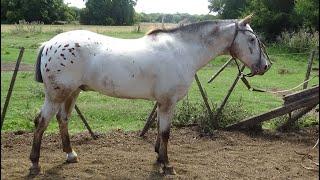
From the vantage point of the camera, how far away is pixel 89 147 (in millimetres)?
7418

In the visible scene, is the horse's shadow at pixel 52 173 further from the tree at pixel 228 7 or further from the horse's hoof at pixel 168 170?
the tree at pixel 228 7

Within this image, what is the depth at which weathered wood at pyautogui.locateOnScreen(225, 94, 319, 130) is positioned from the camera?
6.95 metres

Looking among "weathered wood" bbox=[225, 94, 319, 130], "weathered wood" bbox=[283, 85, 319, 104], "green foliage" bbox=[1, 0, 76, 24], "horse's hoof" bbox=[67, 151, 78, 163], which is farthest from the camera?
"weathered wood" bbox=[225, 94, 319, 130]

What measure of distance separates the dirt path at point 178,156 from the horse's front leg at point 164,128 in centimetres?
15

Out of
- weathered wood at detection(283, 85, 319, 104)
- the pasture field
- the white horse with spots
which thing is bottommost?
the pasture field

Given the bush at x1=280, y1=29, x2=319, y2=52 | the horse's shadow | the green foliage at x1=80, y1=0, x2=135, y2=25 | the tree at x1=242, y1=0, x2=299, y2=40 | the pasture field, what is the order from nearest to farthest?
1. the horse's shadow
2. the pasture field
3. the bush at x1=280, y1=29, x2=319, y2=52
4. the green foliage at x1=80, y1=0, x2=135, y2=25
5. the tree at x1=242, y1=0, x2=299, y2=40

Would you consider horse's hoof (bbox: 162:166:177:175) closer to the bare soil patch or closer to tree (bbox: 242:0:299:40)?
the bare soil patch

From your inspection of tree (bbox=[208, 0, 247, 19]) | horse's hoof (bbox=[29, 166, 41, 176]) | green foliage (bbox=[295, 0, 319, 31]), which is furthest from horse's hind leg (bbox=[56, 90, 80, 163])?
tree (bbox=[208, 0, 247, 19])

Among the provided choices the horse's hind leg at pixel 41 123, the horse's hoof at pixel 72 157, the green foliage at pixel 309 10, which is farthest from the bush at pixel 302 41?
the horse's hind leg at pixel 41 123

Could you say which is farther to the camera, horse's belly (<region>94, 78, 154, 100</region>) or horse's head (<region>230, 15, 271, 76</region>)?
horse's head (<region>230, 15, 271, 76</region>)

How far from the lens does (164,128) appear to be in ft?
20.6

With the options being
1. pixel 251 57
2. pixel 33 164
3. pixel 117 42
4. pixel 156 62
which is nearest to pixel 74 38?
pixel 117 42

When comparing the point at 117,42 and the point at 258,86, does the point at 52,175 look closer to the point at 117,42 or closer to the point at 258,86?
the point at 117,42

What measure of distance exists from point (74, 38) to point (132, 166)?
6.63 ft
